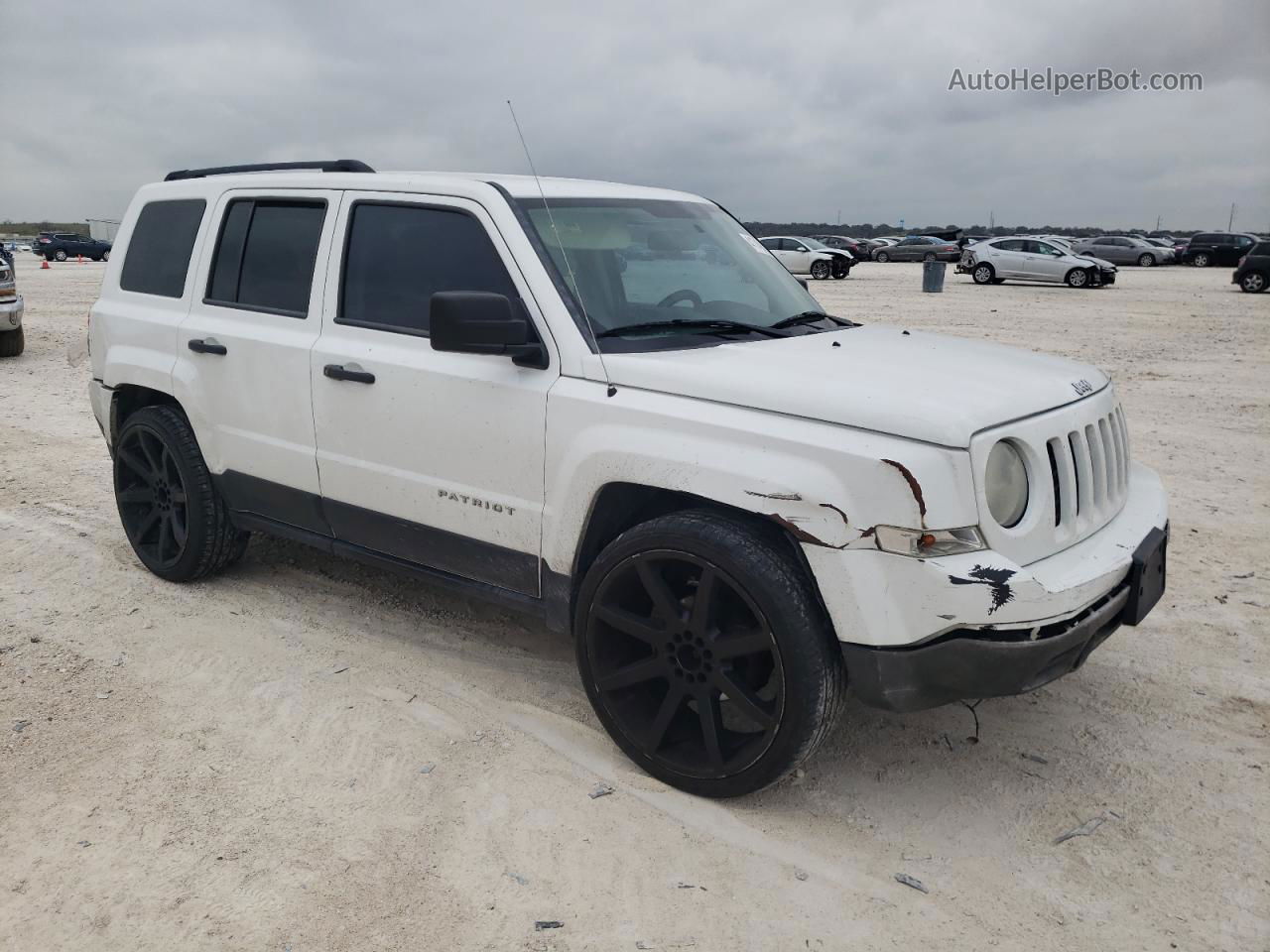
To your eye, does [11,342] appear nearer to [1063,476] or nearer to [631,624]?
[631,624]

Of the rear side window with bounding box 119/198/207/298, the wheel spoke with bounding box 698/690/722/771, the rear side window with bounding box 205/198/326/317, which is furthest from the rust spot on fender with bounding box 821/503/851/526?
the rear side window with bounding box 119/198/207/298

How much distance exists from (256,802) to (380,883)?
634mm

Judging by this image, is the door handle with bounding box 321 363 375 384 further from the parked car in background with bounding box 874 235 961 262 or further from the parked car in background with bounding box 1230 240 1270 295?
the parked car in background with bounding box 874 235 961 262

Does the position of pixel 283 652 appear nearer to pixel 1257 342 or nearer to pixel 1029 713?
pixel 1029 713

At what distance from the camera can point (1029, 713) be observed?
3.94m

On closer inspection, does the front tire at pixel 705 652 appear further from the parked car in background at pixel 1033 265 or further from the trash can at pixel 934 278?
the parked car in background at pixel 1033 265

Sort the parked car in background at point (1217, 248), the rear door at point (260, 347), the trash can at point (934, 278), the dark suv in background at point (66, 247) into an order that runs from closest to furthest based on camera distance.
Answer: the rear door at point (260, 347)
the trash can at point (934, 278)
the parked car in background at point (1217, 248)
the dark suv in background at point (66, 247)

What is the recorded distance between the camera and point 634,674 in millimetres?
3352

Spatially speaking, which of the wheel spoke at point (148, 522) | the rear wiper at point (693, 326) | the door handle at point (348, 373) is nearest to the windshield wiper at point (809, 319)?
the rear wiper at point (693, 326)

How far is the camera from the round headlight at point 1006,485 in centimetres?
293

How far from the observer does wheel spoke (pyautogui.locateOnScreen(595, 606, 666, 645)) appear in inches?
128

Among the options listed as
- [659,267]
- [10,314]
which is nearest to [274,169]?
[659,267]

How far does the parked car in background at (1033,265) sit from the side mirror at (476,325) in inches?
1131

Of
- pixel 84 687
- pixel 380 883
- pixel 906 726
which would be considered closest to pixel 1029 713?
pixel 906 726
